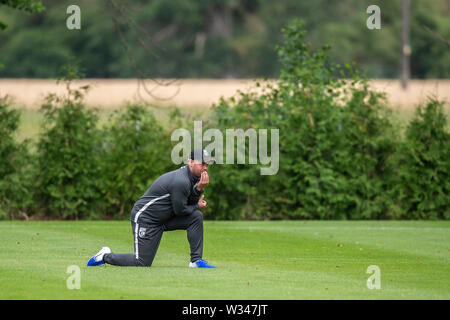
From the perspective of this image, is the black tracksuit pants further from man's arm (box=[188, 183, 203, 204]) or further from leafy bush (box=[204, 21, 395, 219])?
A: leafy bush (box=[204, 21, 395, 219])

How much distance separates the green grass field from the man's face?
3.96ft

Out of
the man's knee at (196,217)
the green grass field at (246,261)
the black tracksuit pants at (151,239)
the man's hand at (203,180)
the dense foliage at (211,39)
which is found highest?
the dense foliage at (211,39)

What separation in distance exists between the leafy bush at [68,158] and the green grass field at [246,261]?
1.16 meters

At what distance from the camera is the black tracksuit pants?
10469mm

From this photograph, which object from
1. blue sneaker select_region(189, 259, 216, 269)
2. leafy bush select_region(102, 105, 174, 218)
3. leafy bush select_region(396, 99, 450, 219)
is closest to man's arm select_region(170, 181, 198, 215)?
blue sneaker select_region(189, 259, 216, 269)

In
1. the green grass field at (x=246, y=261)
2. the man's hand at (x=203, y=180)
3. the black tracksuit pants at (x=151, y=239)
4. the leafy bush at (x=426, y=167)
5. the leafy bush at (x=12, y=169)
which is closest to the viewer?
the green grass field at (x=246, y=261)

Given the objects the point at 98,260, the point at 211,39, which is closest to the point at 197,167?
the point at 98,260

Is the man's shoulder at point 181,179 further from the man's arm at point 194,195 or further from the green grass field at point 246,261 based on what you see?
the green grass field at point 246,261

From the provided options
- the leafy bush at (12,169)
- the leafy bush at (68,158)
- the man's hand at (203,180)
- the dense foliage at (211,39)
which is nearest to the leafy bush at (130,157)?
the leafy bush at (68,158)

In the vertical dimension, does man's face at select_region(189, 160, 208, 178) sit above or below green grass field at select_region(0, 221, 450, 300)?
above

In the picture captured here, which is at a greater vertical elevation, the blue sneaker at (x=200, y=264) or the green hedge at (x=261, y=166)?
the green hedge at (x=261, y=166)

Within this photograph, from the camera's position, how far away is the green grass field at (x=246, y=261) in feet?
29.0
